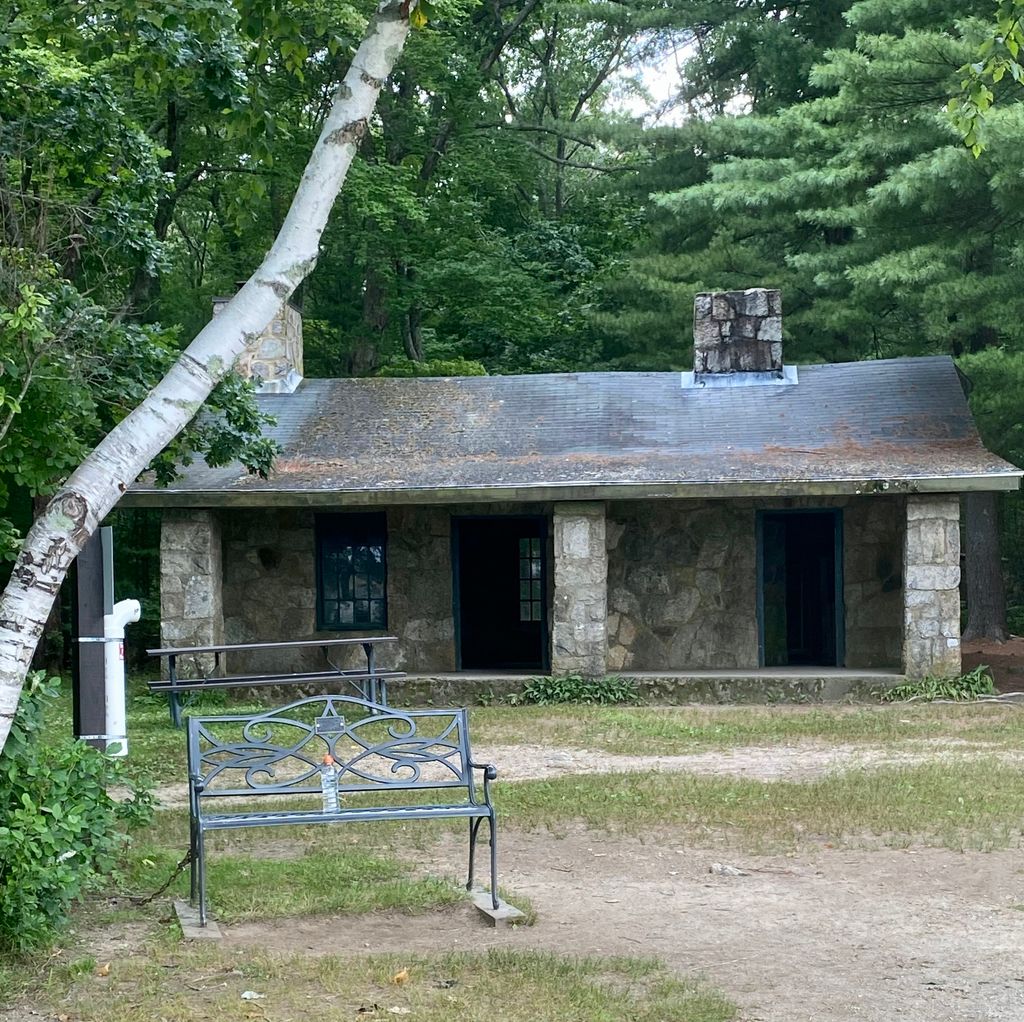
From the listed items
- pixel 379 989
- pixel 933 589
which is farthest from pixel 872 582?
pixel 379 989

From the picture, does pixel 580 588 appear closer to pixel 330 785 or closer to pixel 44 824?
pixel 330 785

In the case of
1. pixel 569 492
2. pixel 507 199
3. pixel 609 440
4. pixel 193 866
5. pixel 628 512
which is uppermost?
pixel 507 199

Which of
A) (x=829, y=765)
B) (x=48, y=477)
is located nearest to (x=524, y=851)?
(x=829, y=765)

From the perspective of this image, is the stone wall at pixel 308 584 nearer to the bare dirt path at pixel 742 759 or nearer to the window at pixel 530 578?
the window at pixel 530 578

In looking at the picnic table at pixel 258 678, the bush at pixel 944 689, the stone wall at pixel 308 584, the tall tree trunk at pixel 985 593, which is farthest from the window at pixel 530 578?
the tall tree trunk at pixel 985 593

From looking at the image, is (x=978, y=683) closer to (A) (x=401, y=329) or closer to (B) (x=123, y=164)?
(B) (x=123, y=164)

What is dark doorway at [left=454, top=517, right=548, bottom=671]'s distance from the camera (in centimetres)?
1681

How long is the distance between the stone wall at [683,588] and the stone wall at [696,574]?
0.03 ft

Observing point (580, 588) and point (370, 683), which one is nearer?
point (370, 683)

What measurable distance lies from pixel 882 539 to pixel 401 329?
12.6 meters

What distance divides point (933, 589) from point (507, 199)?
14.7 meters

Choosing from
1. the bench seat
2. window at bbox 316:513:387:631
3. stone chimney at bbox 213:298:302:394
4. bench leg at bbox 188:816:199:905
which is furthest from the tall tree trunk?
bench leg at bbox 188:816:199:905

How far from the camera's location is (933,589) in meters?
13.8

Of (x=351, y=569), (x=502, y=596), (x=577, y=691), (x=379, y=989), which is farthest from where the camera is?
(x=502, y=596)
